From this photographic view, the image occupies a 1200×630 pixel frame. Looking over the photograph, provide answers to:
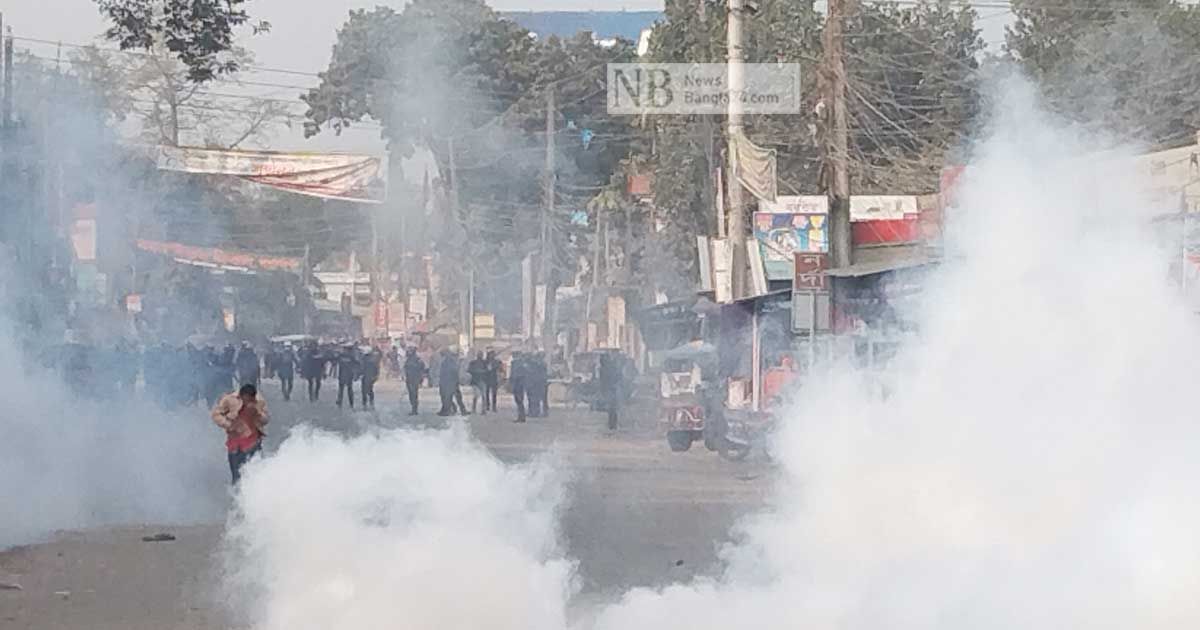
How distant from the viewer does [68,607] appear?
43.4 feet

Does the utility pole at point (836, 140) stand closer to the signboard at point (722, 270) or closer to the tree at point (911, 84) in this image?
the signboard at point (722, 270)

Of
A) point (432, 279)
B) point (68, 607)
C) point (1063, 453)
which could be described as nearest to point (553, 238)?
point (432, 279)

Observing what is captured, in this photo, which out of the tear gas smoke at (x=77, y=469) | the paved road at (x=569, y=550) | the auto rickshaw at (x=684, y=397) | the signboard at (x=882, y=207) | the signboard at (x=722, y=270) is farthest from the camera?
the signboard at (x=882, y=207)

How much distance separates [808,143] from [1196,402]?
3641cm

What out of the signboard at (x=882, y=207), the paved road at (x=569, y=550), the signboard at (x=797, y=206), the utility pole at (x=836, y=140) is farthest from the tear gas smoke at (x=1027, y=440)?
the signboard at (x=882, y=207)

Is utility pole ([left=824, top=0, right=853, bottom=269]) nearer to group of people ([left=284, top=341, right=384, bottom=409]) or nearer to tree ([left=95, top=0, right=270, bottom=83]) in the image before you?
tree ([left=95, top=0, right=270, bottom=83])

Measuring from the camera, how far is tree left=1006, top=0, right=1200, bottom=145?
34281mm

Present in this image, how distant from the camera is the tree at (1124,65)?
3428 centimetres

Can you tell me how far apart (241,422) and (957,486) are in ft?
34.9

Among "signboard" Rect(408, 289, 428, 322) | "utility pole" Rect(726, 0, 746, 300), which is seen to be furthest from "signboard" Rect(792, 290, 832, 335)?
"signboard" Rect(408, 289, 428, 322)

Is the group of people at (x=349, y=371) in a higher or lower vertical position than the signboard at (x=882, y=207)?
lower

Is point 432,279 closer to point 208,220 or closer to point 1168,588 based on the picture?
point 208,220

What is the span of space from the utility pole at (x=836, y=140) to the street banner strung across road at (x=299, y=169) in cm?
767

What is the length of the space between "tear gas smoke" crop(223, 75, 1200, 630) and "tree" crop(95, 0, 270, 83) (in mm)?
8802
